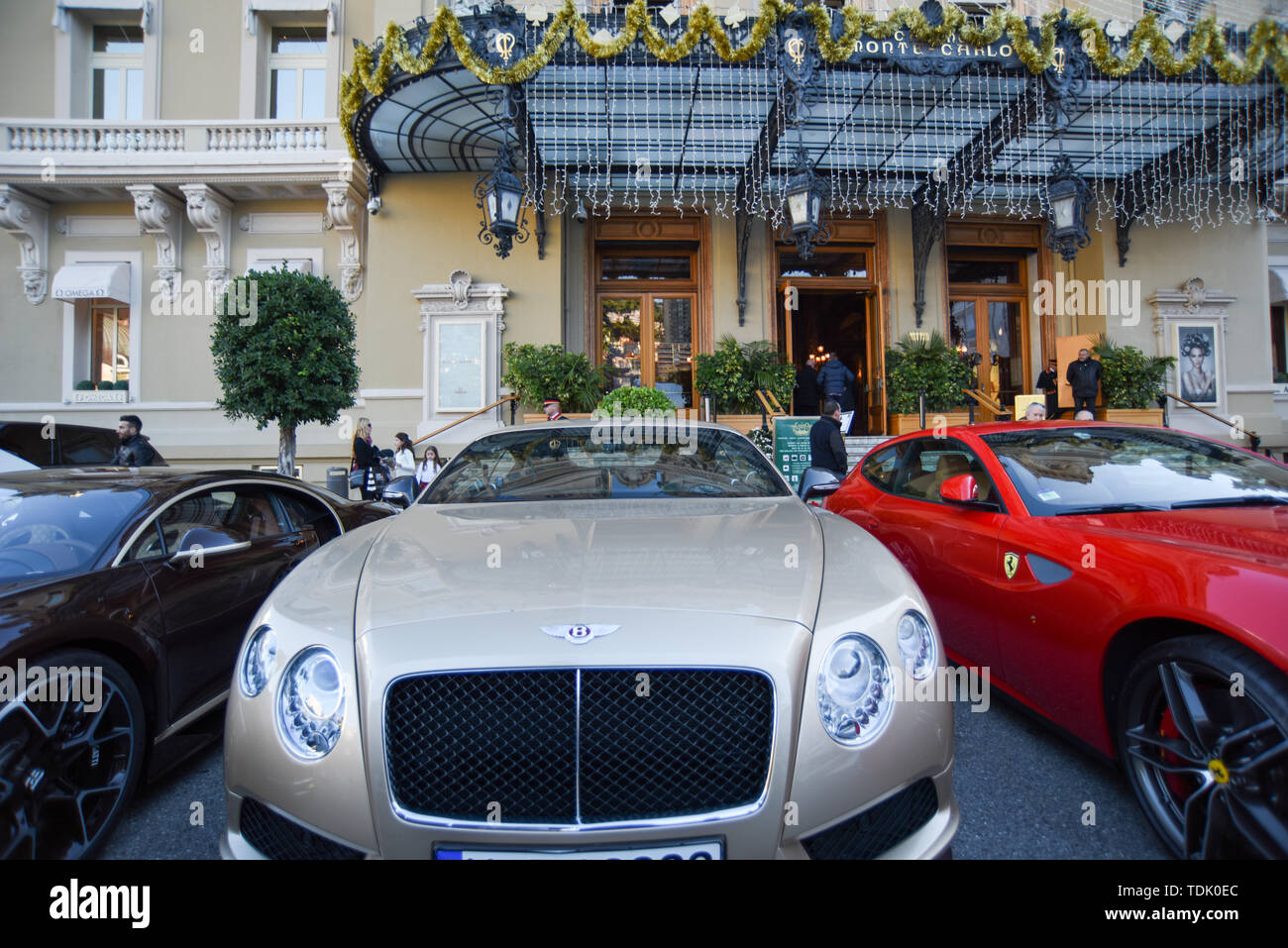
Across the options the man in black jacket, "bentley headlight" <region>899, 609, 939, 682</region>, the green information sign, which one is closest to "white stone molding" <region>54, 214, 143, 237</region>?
the green information sign

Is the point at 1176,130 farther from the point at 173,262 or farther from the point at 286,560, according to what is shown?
the point at 173,262

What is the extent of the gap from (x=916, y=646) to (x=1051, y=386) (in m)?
12.4

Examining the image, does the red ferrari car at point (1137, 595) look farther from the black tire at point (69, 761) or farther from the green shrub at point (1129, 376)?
the green shrub at point (1129, 376)

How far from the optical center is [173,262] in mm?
12047

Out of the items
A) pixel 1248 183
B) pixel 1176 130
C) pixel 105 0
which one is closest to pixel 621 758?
pixel 1176 130

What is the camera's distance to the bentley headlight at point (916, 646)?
5.37ft

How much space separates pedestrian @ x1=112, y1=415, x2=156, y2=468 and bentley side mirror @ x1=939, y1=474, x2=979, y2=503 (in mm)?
7911

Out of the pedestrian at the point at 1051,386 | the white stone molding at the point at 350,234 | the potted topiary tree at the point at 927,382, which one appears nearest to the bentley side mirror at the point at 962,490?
the potted topiary tree at the point at 927,382

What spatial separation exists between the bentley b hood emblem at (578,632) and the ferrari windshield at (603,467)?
1231 millimetres

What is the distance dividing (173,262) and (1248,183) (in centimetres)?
2004

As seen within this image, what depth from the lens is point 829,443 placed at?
7.90 metres

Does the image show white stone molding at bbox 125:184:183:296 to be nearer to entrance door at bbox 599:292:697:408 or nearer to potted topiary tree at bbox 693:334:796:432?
entrance door at bbox 599:292:697:408

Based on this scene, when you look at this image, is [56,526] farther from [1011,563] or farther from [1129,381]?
[1129,381]

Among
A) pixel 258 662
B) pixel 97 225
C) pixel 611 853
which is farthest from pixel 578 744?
pixel 97 225
